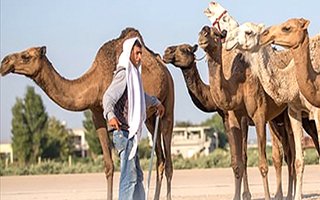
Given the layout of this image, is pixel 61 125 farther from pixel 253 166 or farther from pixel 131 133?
pixel 131 133

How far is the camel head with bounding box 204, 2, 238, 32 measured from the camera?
14906mm

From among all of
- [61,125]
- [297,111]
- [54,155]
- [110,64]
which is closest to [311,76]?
[297,111]

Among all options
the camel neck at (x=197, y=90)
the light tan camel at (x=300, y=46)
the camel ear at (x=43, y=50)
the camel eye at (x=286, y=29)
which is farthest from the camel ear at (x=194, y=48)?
the camel eye at (x=286, y=29)

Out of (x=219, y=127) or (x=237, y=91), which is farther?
(x=219, y=127)

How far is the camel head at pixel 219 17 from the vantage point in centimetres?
1491

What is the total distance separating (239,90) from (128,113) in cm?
474

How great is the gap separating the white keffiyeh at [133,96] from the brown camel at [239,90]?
13.8ft

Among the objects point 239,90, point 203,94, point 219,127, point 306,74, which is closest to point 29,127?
point 219,127

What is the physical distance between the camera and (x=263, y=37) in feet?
39.9

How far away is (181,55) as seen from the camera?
1514 cm

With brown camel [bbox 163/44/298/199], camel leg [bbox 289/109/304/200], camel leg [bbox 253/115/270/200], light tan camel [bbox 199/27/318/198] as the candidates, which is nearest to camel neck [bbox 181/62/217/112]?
brown camel [bbox 163/44/298/199]

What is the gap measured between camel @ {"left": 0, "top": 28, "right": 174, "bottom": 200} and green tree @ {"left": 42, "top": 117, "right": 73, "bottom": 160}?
5517 centimetres

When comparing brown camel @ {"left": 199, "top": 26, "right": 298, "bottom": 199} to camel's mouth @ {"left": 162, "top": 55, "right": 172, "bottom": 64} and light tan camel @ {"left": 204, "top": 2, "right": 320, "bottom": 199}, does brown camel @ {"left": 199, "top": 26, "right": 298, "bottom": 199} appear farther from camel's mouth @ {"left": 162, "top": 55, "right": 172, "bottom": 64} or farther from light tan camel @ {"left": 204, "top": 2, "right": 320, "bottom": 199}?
camel's mouth @ {"left": 162, "top": 55, "right": 172, "bottom": 64}

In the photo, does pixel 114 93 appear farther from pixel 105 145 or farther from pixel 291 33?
pixel 105 145
